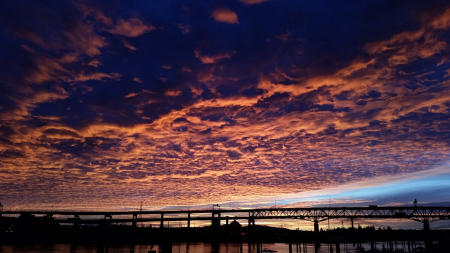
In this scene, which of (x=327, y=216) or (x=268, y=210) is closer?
(x=327, y=216)

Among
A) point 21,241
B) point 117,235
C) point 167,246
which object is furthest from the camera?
point 117,235

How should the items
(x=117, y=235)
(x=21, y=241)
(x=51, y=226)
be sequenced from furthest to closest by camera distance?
(x=51, y=226) → (x=117, y=235) → (x=21, y=241)

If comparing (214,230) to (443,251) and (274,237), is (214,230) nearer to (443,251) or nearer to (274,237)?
(274,237)

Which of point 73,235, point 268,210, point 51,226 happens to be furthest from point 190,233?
point 51,226

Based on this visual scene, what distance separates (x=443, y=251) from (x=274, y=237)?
116m

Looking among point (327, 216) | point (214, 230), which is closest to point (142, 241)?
point (214, 230)

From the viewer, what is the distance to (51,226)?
583 feet

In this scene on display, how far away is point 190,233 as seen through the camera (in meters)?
196

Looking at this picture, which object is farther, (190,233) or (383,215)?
(190,233)

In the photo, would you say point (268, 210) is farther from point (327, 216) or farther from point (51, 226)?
point (51, 226)

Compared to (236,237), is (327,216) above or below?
above

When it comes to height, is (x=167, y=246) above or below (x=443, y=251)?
above

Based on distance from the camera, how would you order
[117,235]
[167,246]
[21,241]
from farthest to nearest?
[117,235]
[21,241]
[167,246]

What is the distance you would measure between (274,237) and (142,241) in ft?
241
